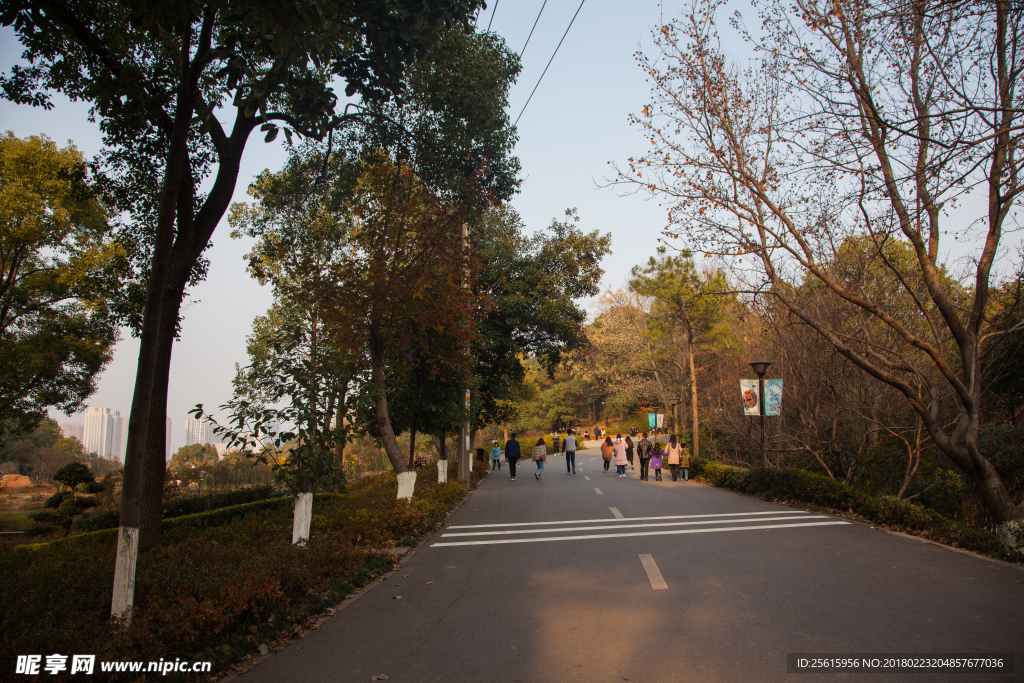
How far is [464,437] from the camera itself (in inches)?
811

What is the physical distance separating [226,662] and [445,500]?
34.0ft

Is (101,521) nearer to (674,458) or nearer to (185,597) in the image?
(185,597)

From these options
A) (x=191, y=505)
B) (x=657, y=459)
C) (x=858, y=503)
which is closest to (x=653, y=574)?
(x=858, y=503)

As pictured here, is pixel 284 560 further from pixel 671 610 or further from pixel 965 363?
pixel 965 363

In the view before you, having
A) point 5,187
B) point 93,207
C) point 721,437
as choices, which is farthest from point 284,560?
point 721,437

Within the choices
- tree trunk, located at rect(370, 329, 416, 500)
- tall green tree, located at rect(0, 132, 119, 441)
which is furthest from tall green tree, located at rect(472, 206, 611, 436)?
tall green tree, located at rect(0, 132, 119, 441)

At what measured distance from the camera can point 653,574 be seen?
764 centimetres

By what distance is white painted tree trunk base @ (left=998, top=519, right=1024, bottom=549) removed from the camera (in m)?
8.10

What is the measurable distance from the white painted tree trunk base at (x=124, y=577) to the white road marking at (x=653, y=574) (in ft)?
17.0

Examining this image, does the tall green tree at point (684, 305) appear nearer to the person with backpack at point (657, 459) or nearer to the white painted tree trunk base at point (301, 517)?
the person with backpack at point (657, 459)

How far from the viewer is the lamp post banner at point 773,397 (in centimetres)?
1739

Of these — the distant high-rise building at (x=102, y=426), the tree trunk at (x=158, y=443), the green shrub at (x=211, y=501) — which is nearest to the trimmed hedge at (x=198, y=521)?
the green shrub at (x=211, y=501)

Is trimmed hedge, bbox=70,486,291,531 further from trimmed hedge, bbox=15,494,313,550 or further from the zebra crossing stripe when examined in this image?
the zebra crossing stripe

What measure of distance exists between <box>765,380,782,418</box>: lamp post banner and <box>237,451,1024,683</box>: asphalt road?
6866 millimetres
